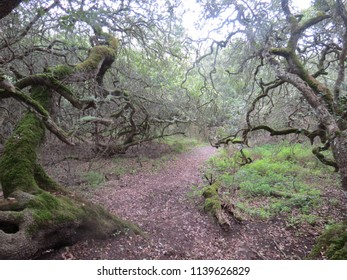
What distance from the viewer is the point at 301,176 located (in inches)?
343

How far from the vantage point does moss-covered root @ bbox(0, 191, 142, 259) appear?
9.51 feet

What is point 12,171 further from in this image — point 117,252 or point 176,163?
point 176,163

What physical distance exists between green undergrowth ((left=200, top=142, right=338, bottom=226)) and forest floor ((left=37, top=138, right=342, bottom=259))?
0.48m

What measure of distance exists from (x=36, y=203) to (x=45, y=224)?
0.35 metres

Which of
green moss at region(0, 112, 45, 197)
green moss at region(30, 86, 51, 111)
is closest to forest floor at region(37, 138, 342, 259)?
green moss at region(0, 112, 45, 197)

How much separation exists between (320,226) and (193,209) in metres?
3.04

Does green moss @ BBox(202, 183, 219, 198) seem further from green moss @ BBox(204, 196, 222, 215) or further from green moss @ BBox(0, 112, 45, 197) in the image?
green moss @ BBox(0, 112, 45, 197)

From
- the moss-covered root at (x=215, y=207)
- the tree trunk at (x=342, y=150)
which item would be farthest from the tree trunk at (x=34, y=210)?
the tree trunk at (x=342, y=150)

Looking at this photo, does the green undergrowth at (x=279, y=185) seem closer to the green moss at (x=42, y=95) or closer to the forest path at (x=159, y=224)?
the forest path at (x=159, y=224)

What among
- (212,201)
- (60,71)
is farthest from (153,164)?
(60,71)

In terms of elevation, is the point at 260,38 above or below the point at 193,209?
above

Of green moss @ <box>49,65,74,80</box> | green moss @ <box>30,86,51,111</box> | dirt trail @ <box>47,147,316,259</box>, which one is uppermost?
green moss @ <box>49,65,74,80</box>

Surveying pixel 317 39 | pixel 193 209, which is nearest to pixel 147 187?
pixel 193 209

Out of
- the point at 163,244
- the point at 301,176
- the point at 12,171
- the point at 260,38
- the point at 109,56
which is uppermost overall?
the point at 260,38
